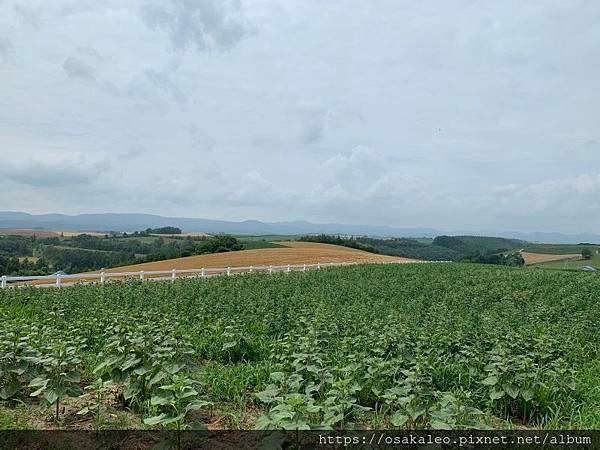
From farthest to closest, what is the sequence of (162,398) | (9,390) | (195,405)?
1. (9,390)
2. (162,398)
3. (195,405)

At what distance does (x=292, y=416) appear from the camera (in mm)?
3811

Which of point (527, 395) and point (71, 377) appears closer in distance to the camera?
point (71, 377)

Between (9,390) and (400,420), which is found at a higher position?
(400,420)

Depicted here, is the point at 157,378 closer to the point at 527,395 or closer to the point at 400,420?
the point at 400,420

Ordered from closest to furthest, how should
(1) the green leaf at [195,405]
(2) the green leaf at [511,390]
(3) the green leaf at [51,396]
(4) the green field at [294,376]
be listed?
1. (1) the green leaf at [195,405]
2. (4) the green field at [294,376]
3. (3) the green leaf at [51,396]
4. (2) the green leaf at [511,390]

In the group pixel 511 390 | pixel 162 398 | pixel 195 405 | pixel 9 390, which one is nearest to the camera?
pixel 195 405

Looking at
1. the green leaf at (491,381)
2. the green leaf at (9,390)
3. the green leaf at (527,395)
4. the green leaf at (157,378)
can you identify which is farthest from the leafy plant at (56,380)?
the green leaf at (527,395)

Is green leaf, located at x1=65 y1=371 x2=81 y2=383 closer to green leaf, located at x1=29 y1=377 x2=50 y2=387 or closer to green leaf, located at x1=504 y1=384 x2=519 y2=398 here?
green leaf, located at x1=29 y1=377 x2=50 y2=387

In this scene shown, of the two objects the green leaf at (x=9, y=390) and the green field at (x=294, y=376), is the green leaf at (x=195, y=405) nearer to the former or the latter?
the green field at (x=294, y=376)

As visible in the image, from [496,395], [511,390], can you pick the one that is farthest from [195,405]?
[511,390]

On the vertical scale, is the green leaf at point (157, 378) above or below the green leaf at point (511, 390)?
above

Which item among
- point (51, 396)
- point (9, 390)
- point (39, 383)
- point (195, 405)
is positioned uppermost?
point (195, 405)

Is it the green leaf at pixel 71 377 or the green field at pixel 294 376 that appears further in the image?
the green leaf at pixel 71 377

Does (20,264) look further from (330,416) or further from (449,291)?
(330,416)
